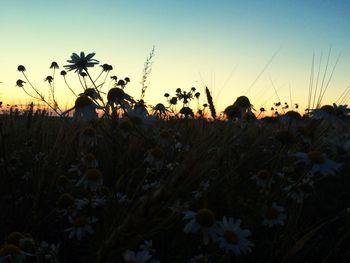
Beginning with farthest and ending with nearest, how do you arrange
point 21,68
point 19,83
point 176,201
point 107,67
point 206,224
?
1. point 19,83
2. point 21,68
3. point 107,67
4. point 206,224
5. point 176,201

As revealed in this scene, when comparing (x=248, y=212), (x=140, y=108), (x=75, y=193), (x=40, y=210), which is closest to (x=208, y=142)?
(x=248, y=212)

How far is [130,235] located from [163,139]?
283 centimetres

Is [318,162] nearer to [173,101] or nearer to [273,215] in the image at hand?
[273,215]

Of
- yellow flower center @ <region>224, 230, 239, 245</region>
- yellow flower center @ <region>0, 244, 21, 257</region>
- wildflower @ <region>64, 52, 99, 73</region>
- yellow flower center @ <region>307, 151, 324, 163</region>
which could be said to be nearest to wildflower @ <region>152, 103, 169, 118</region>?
wildflower @ <region>64, 52, 99, 73</region>

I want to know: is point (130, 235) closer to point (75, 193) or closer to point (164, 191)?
point (164, 191)

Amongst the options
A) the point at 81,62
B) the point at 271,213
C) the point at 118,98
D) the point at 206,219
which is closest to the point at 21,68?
the point at 81,62

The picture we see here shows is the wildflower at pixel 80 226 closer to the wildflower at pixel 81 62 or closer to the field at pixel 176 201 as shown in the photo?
the field at pixel 176 201

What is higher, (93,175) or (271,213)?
(93,175)

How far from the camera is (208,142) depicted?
138 centimetres

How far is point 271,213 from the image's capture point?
2.22 meters

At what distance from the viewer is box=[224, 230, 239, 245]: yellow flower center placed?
173 cm

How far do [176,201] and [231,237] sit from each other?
24.1 inches

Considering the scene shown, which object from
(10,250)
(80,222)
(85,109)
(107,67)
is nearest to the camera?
(10,250)

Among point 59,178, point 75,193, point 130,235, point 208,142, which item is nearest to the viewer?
point 130,235
